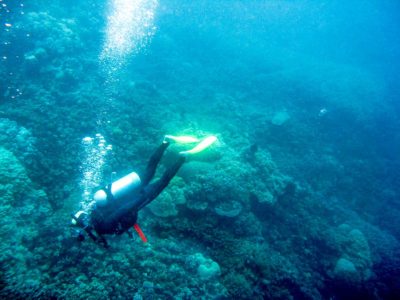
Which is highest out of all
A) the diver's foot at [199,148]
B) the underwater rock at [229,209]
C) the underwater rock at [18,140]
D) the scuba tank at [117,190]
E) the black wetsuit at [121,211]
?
the diver's foot at [199,148]

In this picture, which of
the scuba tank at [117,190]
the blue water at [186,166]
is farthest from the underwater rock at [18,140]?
the scuba tank at [117,190]

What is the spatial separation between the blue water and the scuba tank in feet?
2.31

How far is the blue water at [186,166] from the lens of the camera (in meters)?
4.95

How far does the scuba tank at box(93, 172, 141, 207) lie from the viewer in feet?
11.7

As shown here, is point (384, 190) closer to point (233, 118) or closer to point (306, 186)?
point (306, 186)

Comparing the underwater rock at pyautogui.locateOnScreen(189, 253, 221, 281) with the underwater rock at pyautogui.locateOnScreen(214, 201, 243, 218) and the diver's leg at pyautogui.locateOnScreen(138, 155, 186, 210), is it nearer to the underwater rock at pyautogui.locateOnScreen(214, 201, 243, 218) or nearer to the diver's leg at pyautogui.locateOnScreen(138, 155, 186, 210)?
the underwater rock at pyautogui.locateOnScreen(214, 201, 243, 218)

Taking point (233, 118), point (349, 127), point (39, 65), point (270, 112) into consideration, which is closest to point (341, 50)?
point (349, 127)

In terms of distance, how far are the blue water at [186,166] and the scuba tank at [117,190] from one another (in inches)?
27.7

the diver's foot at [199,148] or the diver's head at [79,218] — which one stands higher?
the diver's foot at [199,148]

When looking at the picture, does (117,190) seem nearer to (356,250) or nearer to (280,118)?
(356,250)

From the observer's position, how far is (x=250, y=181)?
7.84 metres

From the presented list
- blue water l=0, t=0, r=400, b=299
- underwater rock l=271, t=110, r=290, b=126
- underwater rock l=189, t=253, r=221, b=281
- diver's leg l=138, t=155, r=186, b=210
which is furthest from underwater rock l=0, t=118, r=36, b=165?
underwater rock l=271, t=110, r=290, b=126

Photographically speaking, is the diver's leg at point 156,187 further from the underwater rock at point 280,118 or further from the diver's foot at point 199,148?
the underwater rock at point 280,118

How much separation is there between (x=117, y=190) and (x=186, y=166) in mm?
3552
